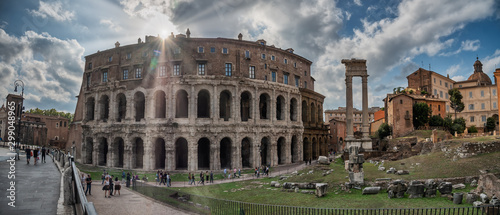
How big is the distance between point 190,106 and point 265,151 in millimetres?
12579

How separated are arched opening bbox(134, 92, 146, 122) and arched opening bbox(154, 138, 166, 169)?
179 inches

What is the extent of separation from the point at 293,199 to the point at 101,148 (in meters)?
32.1

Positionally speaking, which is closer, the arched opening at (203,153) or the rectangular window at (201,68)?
the rectangular window at (201,68)

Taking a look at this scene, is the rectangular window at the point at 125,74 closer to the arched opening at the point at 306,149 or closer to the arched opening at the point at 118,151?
the arched opening at the point at 118,151

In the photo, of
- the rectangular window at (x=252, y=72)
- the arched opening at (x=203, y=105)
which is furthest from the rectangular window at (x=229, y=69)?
the arched opening at (x=203, y=105)

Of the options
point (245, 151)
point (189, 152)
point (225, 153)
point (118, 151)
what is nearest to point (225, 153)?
point (225, 153)

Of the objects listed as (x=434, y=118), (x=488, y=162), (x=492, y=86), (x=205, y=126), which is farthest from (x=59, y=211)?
(x=492, y=86)

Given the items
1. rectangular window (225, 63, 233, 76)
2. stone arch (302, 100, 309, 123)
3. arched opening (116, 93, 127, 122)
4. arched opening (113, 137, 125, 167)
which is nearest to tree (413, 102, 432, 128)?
stone arch (302, 100, 309, 123)

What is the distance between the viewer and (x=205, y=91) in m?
37.1

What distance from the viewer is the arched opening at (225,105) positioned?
122 ft

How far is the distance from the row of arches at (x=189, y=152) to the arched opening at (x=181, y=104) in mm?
2943

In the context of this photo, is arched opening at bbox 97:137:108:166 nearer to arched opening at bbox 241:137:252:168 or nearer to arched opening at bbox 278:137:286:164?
arched opening at bbox 241:137:252:168

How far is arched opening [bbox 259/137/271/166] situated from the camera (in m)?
38.0

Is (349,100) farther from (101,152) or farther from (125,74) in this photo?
(101,152)
